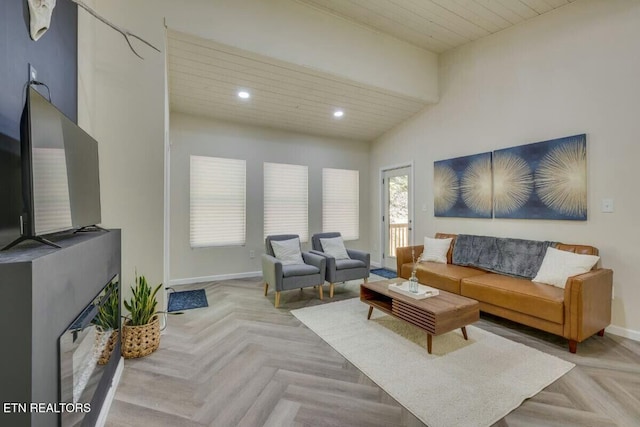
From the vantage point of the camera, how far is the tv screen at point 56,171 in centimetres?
108

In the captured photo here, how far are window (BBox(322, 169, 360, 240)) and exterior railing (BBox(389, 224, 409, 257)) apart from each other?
0.73 metres

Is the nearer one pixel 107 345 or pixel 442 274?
pixel 107 345

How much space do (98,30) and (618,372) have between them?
5194 millimetres

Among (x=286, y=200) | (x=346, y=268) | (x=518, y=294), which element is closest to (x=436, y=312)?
(x=518, y=294)

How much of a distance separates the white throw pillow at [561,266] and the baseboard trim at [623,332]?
687 mm

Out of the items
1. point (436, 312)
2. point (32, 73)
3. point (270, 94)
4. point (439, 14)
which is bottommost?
point (436, 312)

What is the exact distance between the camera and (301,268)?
145 inches

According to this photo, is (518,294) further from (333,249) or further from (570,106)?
(333,249)

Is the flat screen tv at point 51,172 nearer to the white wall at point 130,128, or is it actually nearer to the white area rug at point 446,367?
the white wall at point 130,128

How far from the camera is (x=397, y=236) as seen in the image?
18.3 feet

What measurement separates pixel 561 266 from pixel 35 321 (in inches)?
153

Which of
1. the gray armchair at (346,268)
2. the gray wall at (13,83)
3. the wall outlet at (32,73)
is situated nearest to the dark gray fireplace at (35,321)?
the gray wall at (13,83)

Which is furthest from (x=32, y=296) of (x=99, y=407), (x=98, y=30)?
(x=98, y=30)

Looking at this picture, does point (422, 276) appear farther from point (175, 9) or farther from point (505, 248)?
point (175, 9)
